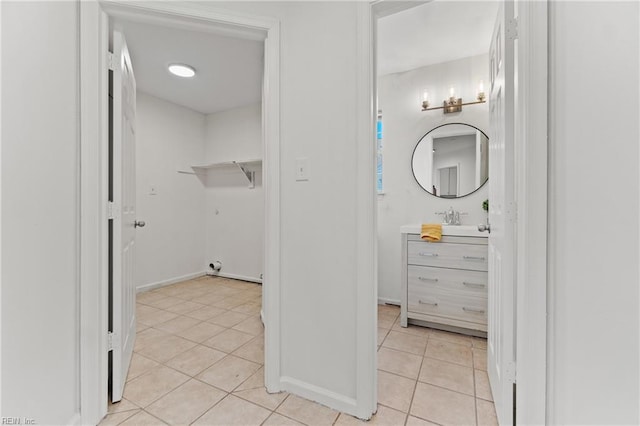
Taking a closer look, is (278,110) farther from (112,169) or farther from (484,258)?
(484,258)

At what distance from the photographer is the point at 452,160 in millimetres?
2662

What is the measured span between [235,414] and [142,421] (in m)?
0.42

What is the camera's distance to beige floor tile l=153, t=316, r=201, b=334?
2.30 metres

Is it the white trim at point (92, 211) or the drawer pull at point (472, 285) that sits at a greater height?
the white trim at point (92, 211)

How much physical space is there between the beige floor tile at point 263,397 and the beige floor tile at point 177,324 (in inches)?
42.3

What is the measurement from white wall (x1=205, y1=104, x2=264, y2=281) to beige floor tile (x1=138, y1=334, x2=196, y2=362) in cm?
164

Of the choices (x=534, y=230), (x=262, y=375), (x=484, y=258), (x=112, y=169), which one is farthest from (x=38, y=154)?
(x=484, y=258)

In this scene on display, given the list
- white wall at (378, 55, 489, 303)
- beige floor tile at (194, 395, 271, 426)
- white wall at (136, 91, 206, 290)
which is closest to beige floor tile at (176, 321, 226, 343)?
beige floor tile at (194, 395, 271, 426)

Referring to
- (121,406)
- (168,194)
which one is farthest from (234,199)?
(121,406)

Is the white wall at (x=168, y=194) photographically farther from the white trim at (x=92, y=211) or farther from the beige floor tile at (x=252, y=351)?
the white trim at (x=92, y=211)

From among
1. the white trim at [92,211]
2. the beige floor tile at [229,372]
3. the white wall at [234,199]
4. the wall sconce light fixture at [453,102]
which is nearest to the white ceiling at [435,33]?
the wall sconce light fixture at [453,102]

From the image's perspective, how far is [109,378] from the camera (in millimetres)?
1479

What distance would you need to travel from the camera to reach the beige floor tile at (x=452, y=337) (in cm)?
212

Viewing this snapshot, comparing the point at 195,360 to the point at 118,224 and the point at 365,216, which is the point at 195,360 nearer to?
the point at 118,224
